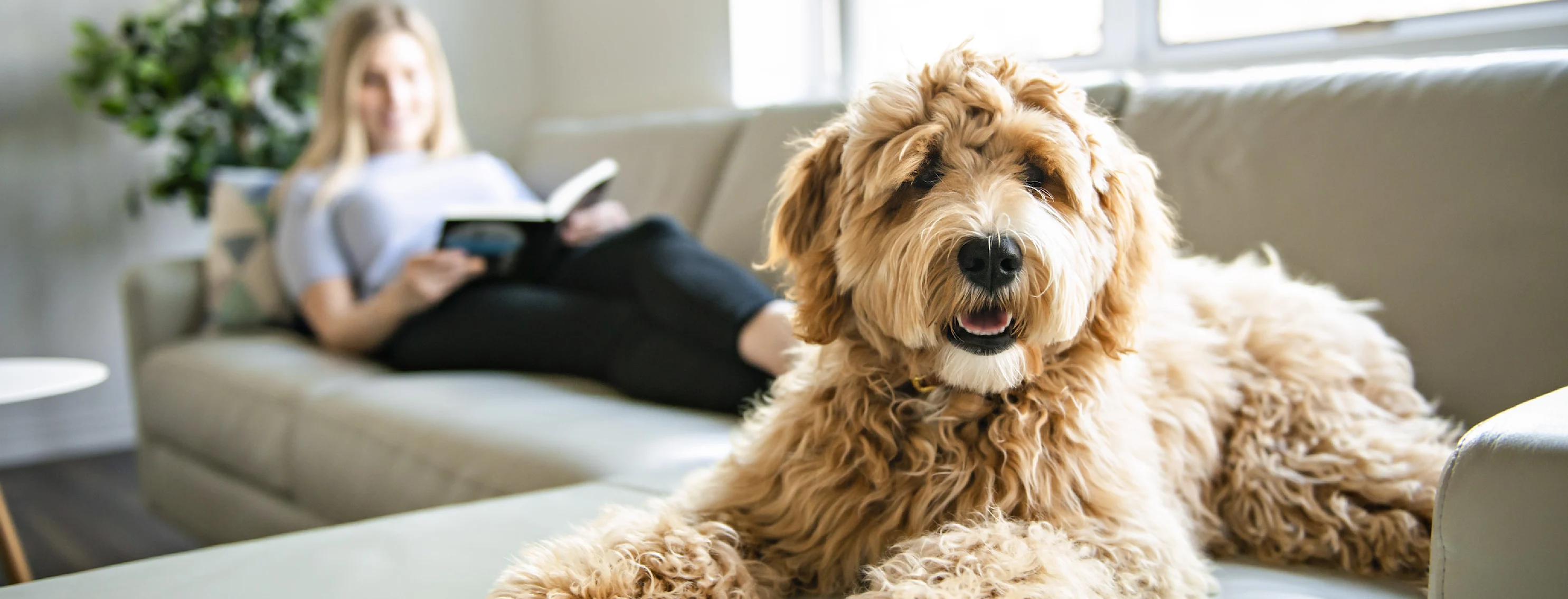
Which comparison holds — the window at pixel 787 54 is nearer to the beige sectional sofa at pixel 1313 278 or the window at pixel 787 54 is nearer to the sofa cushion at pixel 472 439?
the beige sectional sofa at pixel 1313 278

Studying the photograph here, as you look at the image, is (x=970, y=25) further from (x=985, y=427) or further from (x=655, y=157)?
(x=985, y=427)

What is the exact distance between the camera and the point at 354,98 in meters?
3.21

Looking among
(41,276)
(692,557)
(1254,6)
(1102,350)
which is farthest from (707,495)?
(41,276)

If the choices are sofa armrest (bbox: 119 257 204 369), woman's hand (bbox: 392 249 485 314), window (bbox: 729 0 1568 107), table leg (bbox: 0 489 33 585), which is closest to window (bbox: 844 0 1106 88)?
window (bbox: 729 0 1568 107)

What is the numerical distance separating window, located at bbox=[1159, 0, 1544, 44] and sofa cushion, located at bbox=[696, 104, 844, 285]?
977mm

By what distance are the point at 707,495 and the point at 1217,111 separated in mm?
1259

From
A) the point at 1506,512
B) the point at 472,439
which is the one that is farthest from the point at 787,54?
the point at 1506,512

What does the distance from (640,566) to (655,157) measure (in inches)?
92.0

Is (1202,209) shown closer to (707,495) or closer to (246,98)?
(707,495)

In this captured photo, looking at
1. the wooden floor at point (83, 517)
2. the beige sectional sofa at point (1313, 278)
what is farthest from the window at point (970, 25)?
the wooden floor at point (83, 517)

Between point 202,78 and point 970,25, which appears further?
point 202,78

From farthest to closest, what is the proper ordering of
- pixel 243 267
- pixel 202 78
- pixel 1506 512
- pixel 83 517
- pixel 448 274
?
pixel 202 78 → pixel 83 517 → pixel 243 267 → pixel 448 274 → pixel 1506 512

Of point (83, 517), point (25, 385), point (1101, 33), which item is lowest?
point (83, 517)

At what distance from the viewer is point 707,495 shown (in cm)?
132
